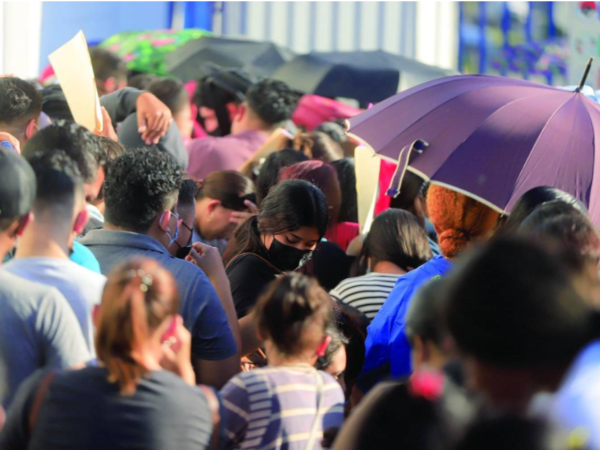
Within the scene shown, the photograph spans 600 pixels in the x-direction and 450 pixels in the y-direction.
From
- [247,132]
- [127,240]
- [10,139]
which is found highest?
[10,139]

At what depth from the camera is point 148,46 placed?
1051 cm

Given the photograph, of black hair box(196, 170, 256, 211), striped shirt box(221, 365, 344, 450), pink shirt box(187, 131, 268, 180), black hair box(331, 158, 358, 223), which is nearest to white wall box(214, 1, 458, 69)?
pink shirt box(187, 131, 268, 180)

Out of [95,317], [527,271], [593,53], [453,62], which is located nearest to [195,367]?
[95,317]

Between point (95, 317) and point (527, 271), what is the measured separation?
3.59 ft

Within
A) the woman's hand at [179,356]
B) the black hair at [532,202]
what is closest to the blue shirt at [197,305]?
the woman's hand at [179,356]

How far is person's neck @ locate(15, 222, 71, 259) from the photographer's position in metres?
2.70

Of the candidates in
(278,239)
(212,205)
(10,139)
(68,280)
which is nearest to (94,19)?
(212,205)

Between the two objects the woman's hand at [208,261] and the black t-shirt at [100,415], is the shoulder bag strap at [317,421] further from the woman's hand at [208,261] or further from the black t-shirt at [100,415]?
the woman's hand at [208,261]

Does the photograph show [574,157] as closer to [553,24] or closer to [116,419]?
[116,419]

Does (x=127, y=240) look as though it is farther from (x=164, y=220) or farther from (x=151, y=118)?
(x=151, y=118)

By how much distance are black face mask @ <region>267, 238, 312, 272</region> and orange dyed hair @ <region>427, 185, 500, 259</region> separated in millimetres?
520

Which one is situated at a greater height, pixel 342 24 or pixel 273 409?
pixel 273 409

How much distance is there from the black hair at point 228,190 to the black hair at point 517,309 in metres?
2.88

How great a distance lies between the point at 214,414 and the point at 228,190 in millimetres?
2347
